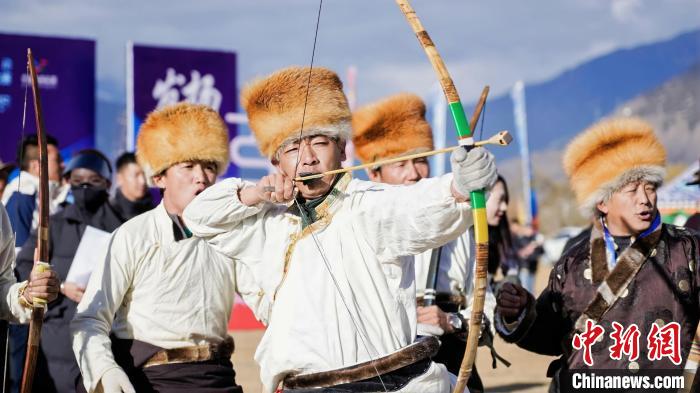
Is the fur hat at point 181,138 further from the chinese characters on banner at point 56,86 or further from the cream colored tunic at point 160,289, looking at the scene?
the chinese characters on banner at point 56,86

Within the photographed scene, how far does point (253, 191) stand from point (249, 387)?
19.8 feet

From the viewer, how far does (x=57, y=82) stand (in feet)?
34.8

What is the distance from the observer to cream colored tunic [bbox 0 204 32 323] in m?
4.28

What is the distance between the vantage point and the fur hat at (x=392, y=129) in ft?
17.8

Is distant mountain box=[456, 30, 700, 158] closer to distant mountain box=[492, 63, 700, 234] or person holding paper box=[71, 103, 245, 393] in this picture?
distant mountain box=[492, 63, 700, 234]

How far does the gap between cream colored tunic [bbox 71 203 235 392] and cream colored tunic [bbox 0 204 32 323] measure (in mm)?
260

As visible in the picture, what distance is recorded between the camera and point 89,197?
655 cm

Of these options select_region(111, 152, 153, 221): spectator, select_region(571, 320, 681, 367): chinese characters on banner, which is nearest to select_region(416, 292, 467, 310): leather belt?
select_region(571, 320, 681, 367): chinese characters on banner

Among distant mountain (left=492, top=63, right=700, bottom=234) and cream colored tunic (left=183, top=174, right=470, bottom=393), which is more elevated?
distant mountain (left=492, top=63, right=700, bottom=234)

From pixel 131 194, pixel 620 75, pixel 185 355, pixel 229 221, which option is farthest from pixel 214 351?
pixel 620 75

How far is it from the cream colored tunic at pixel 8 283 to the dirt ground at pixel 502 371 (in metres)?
4.66

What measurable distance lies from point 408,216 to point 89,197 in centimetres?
389

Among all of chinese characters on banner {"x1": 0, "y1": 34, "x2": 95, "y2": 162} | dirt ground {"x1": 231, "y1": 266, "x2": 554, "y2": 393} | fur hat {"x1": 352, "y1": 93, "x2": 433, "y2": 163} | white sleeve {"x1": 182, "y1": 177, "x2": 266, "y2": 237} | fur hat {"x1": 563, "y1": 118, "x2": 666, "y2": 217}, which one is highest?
chinese characters on banner {"x1": 0, "y1": 34, "x2": 95, "y2": 162}

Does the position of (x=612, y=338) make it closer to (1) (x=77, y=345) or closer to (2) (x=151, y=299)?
(2) (x=151, y=299)
